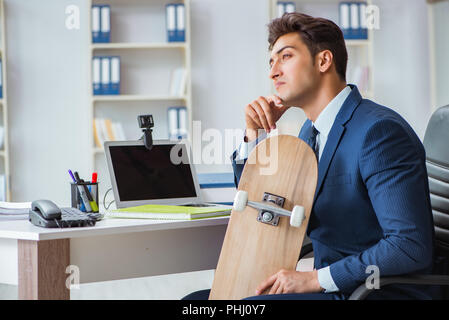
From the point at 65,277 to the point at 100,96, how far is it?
3086 millimetres

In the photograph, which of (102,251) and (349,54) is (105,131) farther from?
(102,251)

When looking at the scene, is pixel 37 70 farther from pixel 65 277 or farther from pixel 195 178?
pixel 65 277

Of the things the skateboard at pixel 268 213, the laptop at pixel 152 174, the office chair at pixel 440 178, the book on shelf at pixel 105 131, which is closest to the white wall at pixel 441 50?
the book on shelf at pixel 105 131

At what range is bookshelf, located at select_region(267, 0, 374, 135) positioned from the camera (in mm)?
4684

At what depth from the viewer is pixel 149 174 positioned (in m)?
1.90

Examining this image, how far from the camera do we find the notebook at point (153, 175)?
1.86m

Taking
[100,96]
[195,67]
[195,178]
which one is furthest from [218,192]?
[195,67]

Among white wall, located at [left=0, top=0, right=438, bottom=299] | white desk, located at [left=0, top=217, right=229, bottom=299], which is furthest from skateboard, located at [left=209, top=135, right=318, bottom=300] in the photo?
white wall, located at [left=0, top=0, right=438, bottom=299]

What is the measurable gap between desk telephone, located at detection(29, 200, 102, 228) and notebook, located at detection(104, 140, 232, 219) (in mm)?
289

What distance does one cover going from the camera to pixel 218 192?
2260 millimetres

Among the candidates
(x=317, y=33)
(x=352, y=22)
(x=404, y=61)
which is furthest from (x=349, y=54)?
(x=317, y=33)

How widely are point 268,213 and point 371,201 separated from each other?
0.24m

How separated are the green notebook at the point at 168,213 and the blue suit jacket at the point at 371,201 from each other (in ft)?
1.04

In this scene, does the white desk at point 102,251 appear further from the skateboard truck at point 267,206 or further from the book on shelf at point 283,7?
the book on shelf at point 283,7
